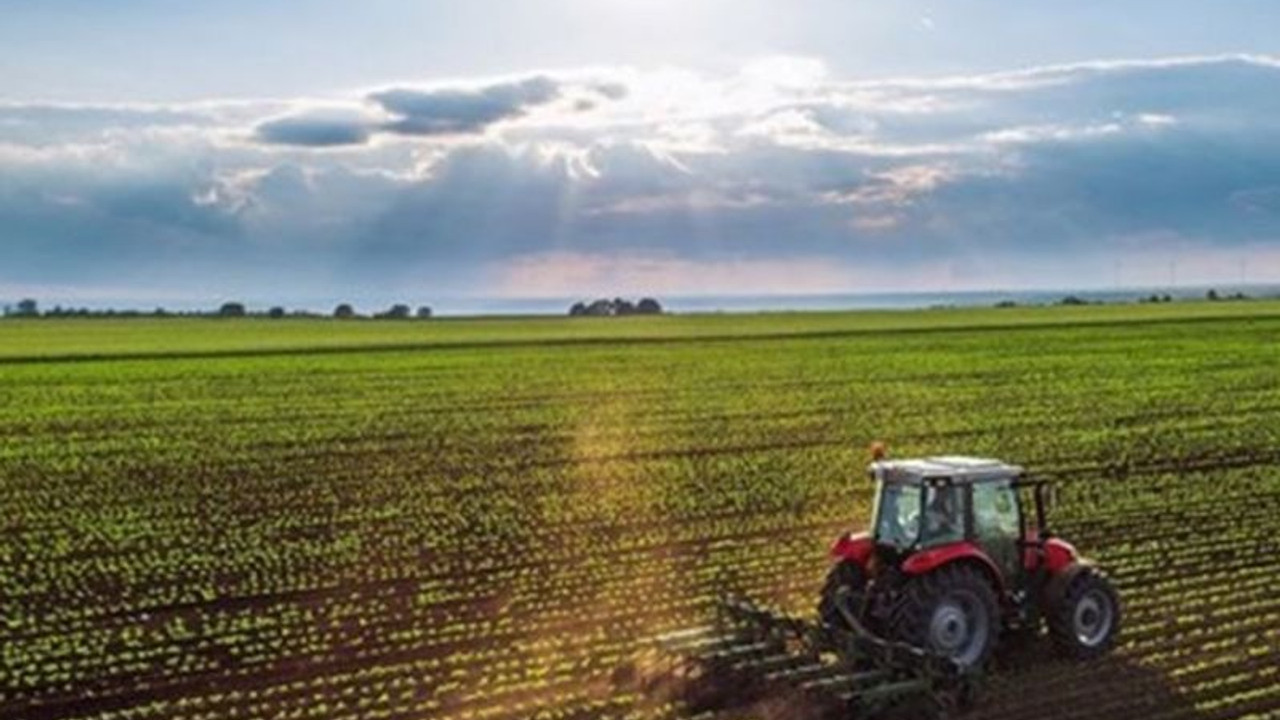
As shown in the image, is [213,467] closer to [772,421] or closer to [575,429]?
[575,429]

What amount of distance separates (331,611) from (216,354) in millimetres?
63281

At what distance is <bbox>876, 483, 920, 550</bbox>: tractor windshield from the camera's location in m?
14.5

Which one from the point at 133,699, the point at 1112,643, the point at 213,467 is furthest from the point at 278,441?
the point at 1112,643

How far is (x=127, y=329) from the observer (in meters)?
119

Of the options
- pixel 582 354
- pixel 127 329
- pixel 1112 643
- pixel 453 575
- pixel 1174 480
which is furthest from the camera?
pixel 127 329

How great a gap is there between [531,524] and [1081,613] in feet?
35.5

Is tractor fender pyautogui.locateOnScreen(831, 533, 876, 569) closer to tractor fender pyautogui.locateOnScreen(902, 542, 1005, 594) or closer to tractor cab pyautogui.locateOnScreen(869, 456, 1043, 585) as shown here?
tractor cab pyautogui.locateOnScreen(869, 456, 1043, 585)

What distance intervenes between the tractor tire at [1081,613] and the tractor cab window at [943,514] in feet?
4.35

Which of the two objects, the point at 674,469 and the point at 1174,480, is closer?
the point at 1174,480

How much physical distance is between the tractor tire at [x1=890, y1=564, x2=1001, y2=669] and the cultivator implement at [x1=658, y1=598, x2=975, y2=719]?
286 millimetres

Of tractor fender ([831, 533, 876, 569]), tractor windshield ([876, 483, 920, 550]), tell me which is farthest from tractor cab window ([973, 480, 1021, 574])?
tractor fender ([831, 533, 876, 569])

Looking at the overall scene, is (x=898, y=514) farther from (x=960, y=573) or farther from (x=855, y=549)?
(x=960, y=573)

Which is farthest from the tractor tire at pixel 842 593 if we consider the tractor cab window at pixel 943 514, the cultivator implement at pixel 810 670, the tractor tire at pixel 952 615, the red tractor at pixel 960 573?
the tractor cab window at pixel 943 514

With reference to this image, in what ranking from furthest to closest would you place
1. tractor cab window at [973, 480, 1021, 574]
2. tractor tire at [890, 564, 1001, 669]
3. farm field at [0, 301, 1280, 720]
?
farm field at [0, 301, 1280, 720] → tractor cab window at [973, 480, 1021, 574] → tractor tire at [890, 564, 1001, 669]
